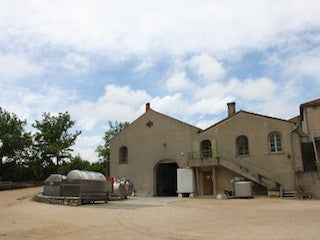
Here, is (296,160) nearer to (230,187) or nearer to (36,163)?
(230,187)

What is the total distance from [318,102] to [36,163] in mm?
34369

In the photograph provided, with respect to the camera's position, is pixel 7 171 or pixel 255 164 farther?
pixel 7 171

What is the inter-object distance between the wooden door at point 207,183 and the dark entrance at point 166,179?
4286 millimetres

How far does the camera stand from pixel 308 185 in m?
22.0

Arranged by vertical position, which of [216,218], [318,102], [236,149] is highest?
[318,102]

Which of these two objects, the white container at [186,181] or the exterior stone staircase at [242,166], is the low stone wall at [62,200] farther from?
the exterior stone staircase at [242,166]

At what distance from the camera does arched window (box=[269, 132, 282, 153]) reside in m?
24.4

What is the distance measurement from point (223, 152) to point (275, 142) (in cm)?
397

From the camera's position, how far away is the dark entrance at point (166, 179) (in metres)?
30.0

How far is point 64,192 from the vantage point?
19.9 m

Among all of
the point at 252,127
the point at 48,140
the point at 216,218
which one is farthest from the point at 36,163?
the point at 216,218

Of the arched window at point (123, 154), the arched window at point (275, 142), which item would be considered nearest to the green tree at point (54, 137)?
the arched window at point (123, 154)

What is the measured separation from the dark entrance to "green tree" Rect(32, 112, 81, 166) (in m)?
18.4

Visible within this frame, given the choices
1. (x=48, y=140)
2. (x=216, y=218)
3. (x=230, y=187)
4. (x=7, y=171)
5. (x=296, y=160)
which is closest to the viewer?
(x=216, y=218)
